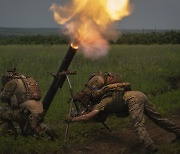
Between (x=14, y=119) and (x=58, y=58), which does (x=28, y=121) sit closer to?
(x=14, y=119)

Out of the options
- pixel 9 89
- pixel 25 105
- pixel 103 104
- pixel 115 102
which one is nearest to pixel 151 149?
pixel 115 102

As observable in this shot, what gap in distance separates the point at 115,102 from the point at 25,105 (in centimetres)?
199

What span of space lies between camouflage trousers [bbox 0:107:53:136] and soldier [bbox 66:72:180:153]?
28.5 inches

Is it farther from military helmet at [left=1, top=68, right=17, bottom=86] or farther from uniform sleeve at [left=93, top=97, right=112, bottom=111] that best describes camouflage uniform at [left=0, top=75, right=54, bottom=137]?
uniform sleeve at [left=93, top=97, right=112, bottom=111]

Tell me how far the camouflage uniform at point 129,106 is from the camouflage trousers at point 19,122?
4.09ft

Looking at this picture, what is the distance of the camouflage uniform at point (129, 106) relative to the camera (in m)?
8.83

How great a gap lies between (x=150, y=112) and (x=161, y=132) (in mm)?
1583

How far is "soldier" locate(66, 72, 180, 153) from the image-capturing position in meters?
8.89

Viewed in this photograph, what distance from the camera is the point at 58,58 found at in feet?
94.0

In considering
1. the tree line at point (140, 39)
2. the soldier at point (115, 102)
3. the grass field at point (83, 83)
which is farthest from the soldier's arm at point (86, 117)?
the tree line at point (140, 39)

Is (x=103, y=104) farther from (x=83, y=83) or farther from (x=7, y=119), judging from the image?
(x=83, y=83)

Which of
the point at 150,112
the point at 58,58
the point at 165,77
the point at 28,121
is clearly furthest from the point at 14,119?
the point at 58,58

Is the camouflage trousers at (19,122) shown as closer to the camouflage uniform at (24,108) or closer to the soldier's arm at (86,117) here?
the camouflage uniform at (24,108)

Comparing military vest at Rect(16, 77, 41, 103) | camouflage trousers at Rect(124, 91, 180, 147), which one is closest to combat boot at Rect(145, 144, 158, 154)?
camouflage trousers at Rect(124, 91, 180, 147)
